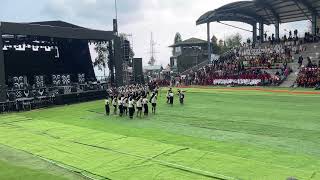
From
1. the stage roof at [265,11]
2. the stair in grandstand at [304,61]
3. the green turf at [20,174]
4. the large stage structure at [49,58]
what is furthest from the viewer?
the stage roof at [265,11]

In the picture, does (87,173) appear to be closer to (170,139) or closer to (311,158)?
(170,139)

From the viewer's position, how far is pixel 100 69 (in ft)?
158

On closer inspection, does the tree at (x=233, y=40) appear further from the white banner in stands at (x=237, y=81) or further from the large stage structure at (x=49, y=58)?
the large stage structure at (x=49, y=58)

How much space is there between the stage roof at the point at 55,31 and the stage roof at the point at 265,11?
20612 millimetres

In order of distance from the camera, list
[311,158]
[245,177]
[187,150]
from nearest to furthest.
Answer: [245,177] < [311,158] < [187,150]

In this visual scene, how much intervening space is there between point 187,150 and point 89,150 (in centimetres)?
414

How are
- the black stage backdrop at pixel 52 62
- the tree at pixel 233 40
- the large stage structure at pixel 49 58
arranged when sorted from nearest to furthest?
the large stage structure at pixel 49 58 → the black stage backdrop at pixel 52 62 → the tree at pixel 233 40

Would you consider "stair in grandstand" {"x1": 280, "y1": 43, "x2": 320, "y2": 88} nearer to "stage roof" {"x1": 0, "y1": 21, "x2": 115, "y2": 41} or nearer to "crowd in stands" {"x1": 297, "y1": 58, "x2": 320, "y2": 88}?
"crowd in stands" {"x1": 297, "y1": 58, "x2": 320, "y2": 88}

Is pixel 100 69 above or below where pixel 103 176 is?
above

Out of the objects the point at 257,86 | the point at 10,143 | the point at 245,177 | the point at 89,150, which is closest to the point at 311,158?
the point at 245,177

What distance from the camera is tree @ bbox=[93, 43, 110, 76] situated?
46.8m

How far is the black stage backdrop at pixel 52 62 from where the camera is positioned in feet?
126

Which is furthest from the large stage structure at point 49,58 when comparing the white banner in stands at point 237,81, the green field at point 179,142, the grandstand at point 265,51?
the grandstand at point 265,51

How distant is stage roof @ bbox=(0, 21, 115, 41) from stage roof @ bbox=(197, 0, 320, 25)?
2061cm
